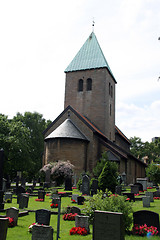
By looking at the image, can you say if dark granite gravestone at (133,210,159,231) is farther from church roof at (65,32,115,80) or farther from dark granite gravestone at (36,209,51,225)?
church roof at (65,32,115,80)

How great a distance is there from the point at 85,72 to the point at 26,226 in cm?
3152

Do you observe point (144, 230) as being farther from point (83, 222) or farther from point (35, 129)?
point (35, 129)

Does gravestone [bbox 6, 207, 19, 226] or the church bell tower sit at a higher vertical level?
the church bell tower

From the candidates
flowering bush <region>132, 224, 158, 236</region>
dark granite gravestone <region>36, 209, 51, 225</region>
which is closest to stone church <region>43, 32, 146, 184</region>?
dark granite gravestone <region>36, 209, 51, 225</region>

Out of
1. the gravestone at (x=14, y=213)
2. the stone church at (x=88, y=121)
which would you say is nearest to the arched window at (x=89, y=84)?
the stone church at (x=88, y=121)

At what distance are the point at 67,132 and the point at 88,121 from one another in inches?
234

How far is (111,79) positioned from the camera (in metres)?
40.6

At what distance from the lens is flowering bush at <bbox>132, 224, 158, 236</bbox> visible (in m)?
8.05

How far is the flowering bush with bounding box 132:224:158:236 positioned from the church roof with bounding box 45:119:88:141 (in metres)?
21.8

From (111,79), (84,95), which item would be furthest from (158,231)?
(111,79)

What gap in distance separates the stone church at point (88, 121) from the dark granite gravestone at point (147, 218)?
21.3 meters

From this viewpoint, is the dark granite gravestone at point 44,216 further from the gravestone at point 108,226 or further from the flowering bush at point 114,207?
the gravestone at point 108,226

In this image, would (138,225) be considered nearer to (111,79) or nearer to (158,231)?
(158,231)

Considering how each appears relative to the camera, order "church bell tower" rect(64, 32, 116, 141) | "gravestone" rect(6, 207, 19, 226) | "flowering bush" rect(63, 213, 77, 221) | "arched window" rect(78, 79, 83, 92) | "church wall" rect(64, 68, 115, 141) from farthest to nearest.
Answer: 1. "arched window" rect(78, 79, 83, 92)
2. "church bell tower" rect(64, 32, 116, 141)
3. "church wall" rect(64, 68, 115, 141)
4. "flowering bush" rect(63, 213, 77, 221)
5. "gravestone" rect(6, 207, 19, 226)
